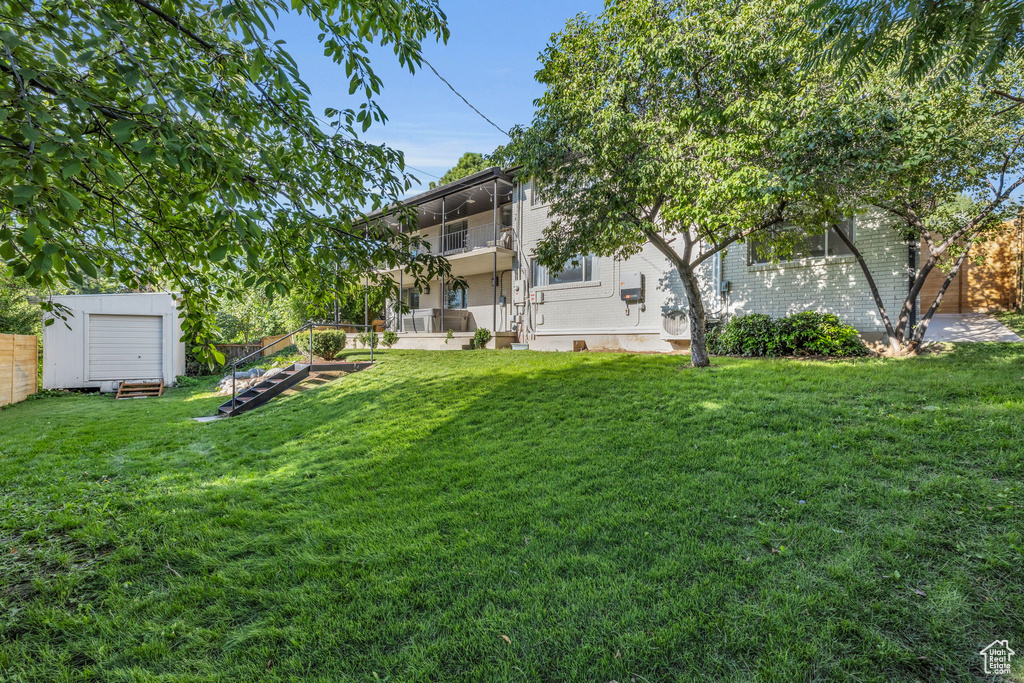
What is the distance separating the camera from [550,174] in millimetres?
7680

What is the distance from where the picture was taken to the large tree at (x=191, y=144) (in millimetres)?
1963

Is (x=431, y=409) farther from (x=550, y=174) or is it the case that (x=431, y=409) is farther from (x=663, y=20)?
(x=663, y=20)

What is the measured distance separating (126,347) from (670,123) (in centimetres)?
1711

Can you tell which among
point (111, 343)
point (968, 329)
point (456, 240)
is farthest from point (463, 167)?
point (968, 329)

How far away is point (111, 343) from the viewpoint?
14.0m

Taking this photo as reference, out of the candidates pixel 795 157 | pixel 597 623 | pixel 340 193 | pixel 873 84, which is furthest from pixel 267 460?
pixel 873 84

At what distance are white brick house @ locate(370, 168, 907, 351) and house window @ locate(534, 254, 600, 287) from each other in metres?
0.03

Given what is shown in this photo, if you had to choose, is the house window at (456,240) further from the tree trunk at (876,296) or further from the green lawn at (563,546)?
the green lawn at (563,546)

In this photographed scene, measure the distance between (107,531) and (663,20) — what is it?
984cm

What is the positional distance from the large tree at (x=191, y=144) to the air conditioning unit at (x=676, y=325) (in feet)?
29.5

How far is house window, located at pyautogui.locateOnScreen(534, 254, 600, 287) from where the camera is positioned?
13516mm

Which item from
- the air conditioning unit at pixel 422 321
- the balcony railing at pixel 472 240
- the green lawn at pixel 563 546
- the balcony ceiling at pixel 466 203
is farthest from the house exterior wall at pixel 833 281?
the air conditioning unit at pixel 422 321

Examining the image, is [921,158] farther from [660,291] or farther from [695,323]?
[660,291]

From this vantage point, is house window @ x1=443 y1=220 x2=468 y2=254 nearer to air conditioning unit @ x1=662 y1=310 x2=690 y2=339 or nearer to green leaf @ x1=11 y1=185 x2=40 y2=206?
air conditioning unit @ x1=662 y1=310 x2=690 y2=339
